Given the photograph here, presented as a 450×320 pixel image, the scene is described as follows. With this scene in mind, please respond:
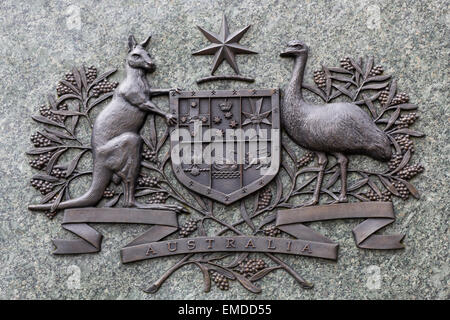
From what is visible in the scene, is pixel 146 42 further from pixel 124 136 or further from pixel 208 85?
pixel 124 136

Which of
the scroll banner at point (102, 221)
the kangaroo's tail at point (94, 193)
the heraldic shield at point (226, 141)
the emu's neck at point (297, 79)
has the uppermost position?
the emu's neck at point (297, 79)

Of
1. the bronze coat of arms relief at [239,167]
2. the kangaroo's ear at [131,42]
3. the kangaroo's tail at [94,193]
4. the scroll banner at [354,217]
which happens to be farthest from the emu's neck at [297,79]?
the kangaroo's tail at [94,193]

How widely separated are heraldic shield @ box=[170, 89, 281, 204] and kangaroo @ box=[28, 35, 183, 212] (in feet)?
0.44

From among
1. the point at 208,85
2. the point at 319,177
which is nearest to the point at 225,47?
the point at 208,85

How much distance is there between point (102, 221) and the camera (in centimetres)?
297

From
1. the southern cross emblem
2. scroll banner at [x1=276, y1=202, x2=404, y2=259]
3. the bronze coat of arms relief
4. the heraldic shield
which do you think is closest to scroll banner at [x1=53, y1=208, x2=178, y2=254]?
A: the bronze coat of arms relief

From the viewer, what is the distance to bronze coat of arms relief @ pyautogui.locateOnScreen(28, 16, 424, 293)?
2914 millimetres

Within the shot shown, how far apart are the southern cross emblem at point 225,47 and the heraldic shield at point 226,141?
0.20m

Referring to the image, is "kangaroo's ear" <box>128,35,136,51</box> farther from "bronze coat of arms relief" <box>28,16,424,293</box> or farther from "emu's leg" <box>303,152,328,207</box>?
"emu's leg" <box>303,152,328,207</box>

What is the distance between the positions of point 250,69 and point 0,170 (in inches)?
60.9

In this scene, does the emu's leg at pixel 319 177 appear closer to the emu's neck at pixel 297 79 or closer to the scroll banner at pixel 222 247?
the scroll banner at pixel 222 247

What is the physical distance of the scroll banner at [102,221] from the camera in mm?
2955

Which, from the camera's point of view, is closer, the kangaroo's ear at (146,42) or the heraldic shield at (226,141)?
the heraldic shield at (226,141)
